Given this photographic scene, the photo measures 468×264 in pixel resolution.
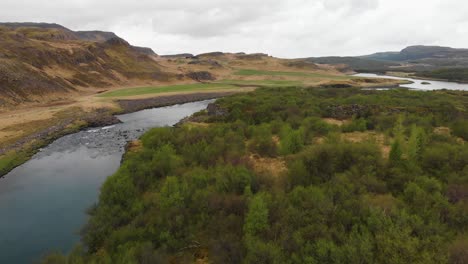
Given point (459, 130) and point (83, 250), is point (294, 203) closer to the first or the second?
point (83, 250)

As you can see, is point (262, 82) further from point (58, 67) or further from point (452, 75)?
point (452, 75)

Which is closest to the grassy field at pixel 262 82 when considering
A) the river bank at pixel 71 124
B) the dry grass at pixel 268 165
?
the river bank at pixel 71 124

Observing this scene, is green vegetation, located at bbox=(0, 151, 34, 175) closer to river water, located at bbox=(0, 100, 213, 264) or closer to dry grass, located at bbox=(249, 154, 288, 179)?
river water, located at bbox=(0, 100, 213, 264)

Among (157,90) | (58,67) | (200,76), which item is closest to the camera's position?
(157,90)

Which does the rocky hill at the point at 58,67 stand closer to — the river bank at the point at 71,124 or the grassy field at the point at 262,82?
the river bank at the point at 71,124

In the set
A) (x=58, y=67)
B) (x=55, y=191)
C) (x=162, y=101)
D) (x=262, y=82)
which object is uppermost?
(x=58, y=67)

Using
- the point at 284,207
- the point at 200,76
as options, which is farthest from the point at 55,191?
the point at 200,76

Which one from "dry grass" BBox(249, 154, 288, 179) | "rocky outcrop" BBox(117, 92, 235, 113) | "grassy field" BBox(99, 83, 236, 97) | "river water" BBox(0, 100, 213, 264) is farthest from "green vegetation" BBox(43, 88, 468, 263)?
"grassy field" BBox(99, 83, 236, 97)

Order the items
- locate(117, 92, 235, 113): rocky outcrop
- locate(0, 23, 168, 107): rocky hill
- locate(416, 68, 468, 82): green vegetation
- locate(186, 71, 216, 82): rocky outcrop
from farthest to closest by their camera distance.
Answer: locate(416, 68, 468, 82): green vegetation < locate(186, 71, 216, 82): rocky outcrop < locate(117, 92, 235, 113): rocky outcrop < locate(0, 23, 168, 107): rocky hill
